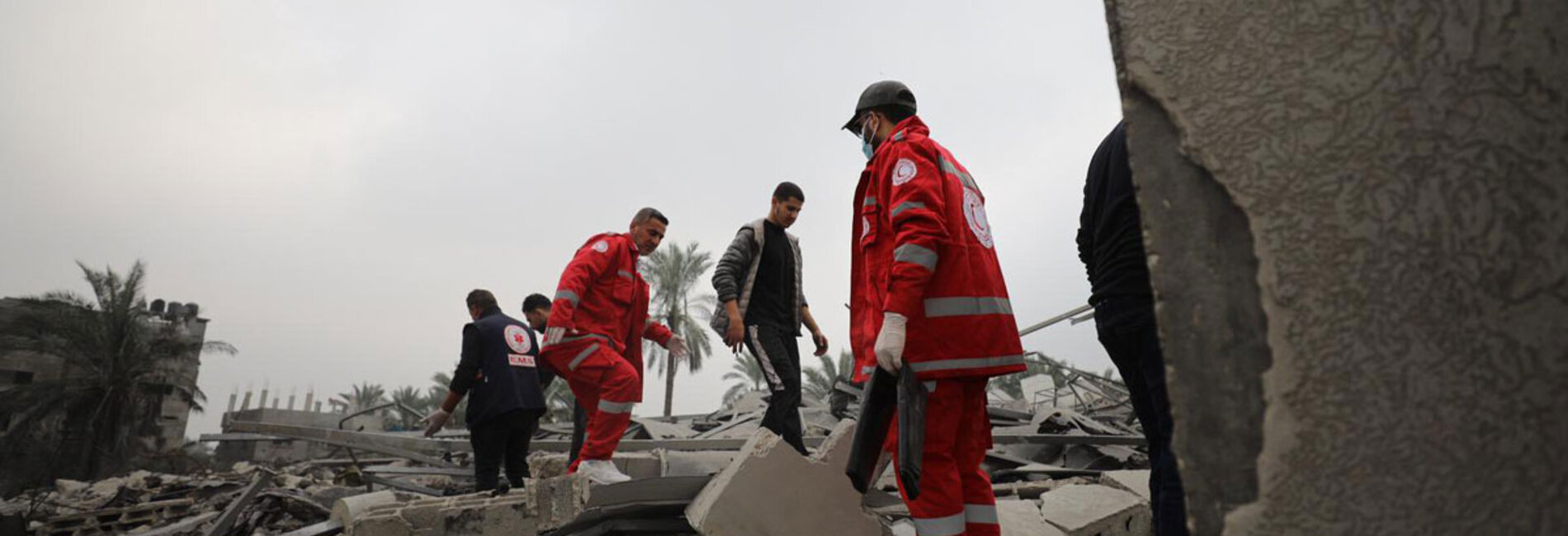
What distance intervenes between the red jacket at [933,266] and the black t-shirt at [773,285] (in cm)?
206

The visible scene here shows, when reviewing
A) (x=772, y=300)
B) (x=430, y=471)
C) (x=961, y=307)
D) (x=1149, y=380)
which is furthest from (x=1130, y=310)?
(x=430, y=471)

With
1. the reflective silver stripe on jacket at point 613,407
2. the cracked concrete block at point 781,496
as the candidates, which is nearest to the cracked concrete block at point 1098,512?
the cracked concrete block at point 781,496

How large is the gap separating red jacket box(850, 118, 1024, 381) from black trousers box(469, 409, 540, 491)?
3319mm

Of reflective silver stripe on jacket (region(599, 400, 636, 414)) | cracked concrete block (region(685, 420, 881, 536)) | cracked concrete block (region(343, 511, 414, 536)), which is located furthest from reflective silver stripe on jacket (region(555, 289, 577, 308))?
cracked concrete block (region(685, 420, 881, 536))

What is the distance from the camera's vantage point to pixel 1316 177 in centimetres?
77

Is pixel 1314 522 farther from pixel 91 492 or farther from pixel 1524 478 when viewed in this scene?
pixel 91 492

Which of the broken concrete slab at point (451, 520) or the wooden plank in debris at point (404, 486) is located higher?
the wooden plank in debris at point (404, 486)

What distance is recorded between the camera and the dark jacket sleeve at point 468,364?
526 cm

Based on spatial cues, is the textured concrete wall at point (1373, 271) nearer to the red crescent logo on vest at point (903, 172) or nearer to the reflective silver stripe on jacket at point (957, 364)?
the reflective silver stripe on jacket at point (957, 364)

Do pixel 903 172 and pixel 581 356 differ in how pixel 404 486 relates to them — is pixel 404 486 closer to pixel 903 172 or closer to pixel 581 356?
pixel 581 356

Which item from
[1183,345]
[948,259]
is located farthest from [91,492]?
[1183,345]

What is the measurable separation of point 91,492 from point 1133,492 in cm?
1307

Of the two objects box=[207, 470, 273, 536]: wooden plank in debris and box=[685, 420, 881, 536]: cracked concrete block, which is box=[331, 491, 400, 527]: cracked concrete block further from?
box=[685, 420, 881, 536]: cracked concrete block

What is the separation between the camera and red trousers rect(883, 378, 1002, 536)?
235cm
